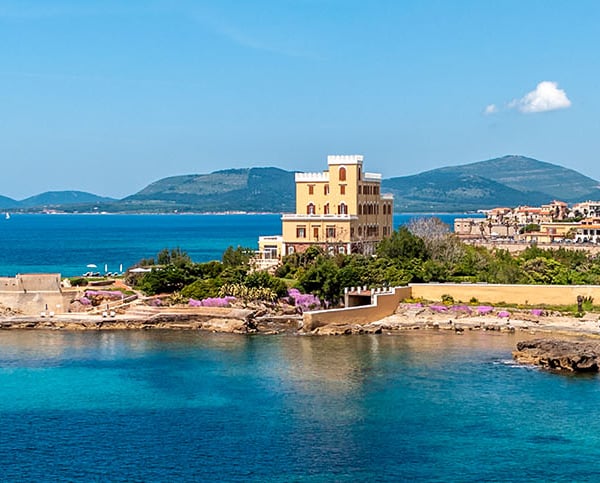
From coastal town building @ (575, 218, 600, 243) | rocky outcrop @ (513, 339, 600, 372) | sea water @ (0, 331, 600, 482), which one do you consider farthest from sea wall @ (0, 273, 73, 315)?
coastal town building @ (575, 218, 600, 243)

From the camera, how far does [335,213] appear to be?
2311 inches

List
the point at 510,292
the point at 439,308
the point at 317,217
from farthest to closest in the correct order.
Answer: the point at 317,217 → the point at 510,292 → the point at 439,308

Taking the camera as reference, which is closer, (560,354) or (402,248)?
(560,354)

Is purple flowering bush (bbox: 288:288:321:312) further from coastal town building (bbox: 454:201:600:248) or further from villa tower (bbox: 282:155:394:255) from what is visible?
coastal town building (bbox: 454:201:600:248)

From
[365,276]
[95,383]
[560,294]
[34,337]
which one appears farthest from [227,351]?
[560,294]

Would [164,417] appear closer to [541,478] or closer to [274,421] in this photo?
[274,421]

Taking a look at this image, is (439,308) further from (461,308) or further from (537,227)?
(537,227)

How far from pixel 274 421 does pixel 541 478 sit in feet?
27.2

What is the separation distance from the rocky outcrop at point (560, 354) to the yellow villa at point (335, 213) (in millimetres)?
21628

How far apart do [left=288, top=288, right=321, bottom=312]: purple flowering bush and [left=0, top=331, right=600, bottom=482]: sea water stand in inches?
297

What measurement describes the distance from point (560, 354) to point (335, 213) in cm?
2580

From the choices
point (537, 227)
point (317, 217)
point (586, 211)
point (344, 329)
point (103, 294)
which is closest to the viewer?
point (344, 329)

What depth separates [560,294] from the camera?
4612cm

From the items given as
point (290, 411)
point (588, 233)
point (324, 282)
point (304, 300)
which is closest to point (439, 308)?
point (324, 282)
